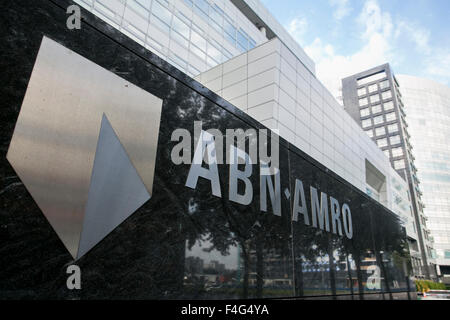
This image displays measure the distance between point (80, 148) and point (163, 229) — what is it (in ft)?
4.80

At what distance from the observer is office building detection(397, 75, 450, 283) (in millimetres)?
75125

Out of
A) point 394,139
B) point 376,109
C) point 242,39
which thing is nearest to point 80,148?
point 242,39

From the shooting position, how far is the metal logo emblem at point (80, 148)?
3154mm

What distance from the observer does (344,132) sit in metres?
20.1

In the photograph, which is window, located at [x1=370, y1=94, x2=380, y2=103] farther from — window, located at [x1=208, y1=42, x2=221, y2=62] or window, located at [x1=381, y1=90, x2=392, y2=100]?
window, located at [x1=208, y1=42, x2=221, y2=62]

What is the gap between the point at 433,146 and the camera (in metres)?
82.9

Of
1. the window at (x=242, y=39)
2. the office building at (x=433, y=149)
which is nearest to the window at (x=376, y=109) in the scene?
the office building at (x=433, y=149)

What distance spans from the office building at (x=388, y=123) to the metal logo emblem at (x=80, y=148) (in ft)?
238

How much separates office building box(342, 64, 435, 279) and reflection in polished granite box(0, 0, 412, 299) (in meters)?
68.8

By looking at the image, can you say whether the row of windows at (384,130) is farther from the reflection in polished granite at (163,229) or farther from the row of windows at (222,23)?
the reflection in polished granite at (163,229)

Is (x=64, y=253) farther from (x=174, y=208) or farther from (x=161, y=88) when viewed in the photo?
(x=161, y=88)

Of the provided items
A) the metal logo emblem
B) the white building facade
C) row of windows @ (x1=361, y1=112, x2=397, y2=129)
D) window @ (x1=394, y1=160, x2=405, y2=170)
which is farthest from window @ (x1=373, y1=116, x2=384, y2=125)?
the metal logo emblem

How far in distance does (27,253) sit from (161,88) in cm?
281

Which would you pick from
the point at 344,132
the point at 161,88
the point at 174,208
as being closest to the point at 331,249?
the point at 174,208
